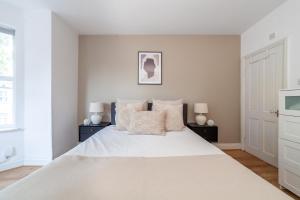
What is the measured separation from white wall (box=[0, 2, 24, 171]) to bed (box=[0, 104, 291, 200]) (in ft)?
6.08

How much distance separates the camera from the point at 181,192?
97cm

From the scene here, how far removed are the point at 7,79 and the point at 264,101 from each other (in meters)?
4.39

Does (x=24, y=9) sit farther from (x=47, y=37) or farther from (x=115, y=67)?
(x=115, y=67)

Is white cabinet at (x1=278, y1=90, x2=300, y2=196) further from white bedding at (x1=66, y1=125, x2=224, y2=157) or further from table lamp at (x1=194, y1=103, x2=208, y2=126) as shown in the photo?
table lamp at (x1=194, y1=103, x2=208, y2=126)

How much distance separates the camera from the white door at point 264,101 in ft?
9.55

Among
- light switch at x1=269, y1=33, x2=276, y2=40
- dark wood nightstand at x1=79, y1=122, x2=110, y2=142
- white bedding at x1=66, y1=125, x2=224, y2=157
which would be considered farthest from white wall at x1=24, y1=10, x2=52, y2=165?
light switch at x1=269, y1=33, x2=276, y2=40

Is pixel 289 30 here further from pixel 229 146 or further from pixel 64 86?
pixel 64 86

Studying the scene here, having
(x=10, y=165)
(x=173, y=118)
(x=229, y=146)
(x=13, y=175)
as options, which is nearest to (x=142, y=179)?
(x=173, y=118)

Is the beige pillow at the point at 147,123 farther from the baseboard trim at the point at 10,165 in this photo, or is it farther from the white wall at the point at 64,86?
the baseboard trim at the point at 10,165

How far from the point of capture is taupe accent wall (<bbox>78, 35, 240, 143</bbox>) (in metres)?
3.93

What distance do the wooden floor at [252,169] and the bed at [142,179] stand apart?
4.67ft

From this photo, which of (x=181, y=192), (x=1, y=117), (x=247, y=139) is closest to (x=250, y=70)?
(x=247, y=139)

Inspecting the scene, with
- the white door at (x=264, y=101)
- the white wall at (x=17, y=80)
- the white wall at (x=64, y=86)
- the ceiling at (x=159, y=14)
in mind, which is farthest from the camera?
the white wall at (x=64, y=86)

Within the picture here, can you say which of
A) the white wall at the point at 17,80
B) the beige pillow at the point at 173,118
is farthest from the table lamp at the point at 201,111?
the white wall at the point at 17,80
